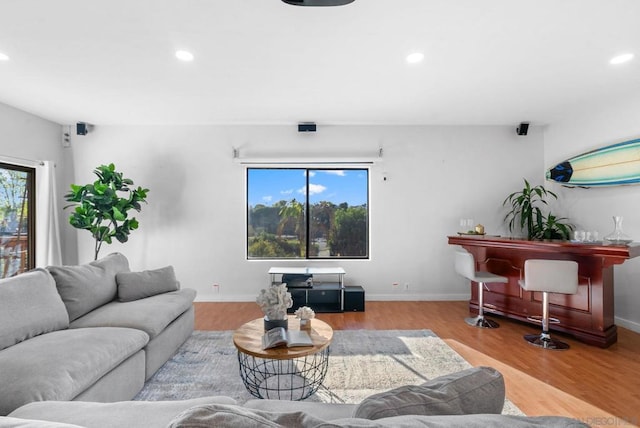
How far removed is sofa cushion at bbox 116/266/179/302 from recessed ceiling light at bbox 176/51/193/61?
204cm

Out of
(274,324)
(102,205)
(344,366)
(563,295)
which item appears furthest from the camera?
(102,205)

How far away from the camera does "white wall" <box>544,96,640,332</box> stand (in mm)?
3449

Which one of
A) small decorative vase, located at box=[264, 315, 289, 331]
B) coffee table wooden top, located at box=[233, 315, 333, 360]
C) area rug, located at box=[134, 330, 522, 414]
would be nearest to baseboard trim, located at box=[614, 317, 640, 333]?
area rug, located at box=[134, 330, 522, 414]

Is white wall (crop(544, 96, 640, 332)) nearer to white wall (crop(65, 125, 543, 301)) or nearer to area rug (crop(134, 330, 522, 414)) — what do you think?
white wall (crop(65, 125, 543, 301))

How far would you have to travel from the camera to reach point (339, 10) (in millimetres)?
2057

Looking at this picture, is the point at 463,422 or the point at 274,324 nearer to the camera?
the point at 463,422

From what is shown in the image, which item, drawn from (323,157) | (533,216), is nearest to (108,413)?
(323,157)

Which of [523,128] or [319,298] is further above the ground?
[523,128]

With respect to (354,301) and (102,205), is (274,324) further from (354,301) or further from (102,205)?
(102,205)

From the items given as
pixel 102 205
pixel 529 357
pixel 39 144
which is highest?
pixel 39 144

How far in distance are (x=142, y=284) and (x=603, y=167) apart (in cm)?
535

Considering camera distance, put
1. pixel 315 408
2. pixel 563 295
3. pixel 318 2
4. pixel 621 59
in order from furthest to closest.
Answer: pixel 563 295
pixel 621 59
pixel 318 2
pixel 315 408

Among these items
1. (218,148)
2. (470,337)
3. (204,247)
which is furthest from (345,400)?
(218,148)

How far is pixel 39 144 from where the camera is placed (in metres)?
4.19
